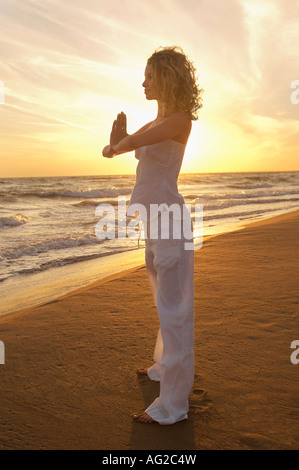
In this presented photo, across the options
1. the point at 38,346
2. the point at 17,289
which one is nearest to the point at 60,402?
the point at 38,346

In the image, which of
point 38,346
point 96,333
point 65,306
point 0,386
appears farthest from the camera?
point 65,306

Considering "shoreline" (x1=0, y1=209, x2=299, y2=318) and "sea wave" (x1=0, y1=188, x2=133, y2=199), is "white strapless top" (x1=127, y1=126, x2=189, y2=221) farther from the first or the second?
"sea wave" (x1=0, y1=188, x2=133, y2=199)

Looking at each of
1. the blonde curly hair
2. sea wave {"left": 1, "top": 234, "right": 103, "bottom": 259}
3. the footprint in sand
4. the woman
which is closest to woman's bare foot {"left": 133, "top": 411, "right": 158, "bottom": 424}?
the woman

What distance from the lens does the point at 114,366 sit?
3.21 m

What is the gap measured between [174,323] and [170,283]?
252 millimetres

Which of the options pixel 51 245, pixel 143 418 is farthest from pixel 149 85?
pixel 51 245

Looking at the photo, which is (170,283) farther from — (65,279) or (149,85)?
(65,279)

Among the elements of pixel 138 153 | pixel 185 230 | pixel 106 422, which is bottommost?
pixel 106 422

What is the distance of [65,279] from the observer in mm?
6270

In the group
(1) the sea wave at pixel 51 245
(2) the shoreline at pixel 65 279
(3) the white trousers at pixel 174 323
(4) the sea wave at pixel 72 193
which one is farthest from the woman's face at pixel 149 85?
(4) the sea wave at pixel 72 193

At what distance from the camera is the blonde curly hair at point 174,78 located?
229 cm

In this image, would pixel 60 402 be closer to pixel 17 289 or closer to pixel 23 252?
pixel 17 289

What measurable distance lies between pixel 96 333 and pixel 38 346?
0.54 meters

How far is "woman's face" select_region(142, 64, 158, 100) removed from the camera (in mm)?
2375
